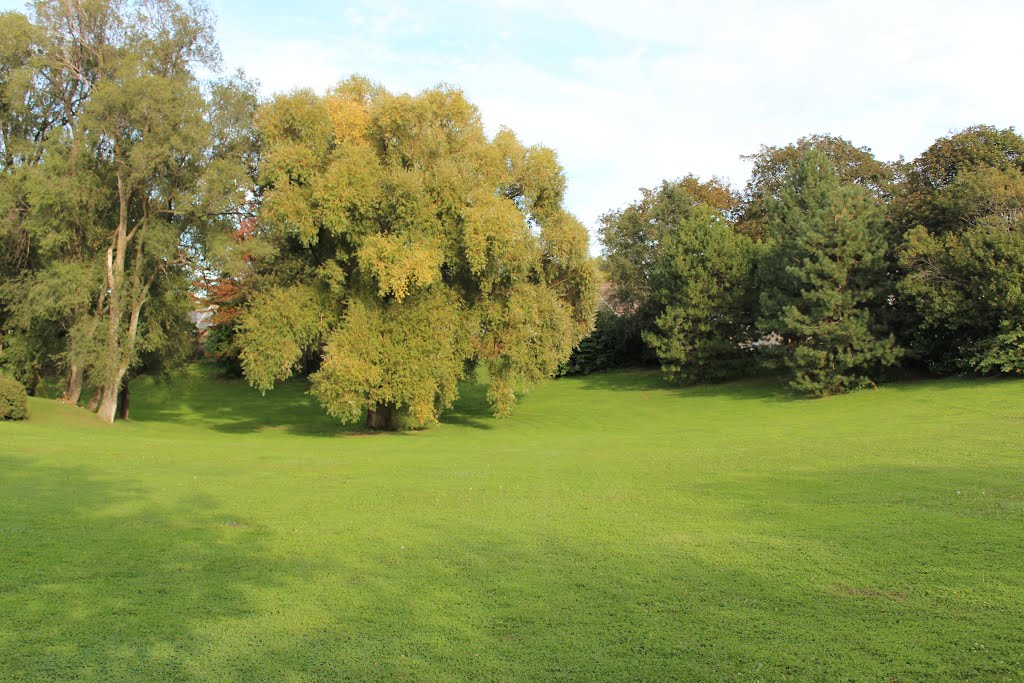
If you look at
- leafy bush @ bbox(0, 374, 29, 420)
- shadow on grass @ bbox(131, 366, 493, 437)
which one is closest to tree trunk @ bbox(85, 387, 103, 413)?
shadow on grass @ bbox(131, 366, 493, 437)

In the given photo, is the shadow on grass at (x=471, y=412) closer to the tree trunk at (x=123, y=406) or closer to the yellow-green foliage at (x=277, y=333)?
the yellow-green foliage at (x=277, y=333)

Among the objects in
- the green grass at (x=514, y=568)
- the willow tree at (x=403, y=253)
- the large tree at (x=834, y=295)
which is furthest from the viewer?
the large tree at (x=834, y=295)

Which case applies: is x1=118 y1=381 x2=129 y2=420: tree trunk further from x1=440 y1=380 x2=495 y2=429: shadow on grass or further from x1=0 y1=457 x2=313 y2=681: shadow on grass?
x1=0 y1=457 x2=313 y2=681: shadow on grass

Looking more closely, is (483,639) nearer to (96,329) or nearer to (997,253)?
(96,329)

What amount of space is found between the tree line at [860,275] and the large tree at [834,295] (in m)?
0.07

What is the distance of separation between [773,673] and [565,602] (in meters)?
2.04

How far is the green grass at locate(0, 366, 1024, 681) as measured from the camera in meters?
5.54

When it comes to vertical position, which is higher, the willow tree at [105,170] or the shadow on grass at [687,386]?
the willow tree at [105,170]

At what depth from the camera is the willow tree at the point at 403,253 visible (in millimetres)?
27250

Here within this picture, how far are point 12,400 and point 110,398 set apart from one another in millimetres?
4729

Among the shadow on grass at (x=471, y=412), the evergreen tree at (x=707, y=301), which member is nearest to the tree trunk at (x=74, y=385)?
the shadow on grass at (x=471, y=412)

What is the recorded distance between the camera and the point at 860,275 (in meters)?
38.4

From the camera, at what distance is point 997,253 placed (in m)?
33.4

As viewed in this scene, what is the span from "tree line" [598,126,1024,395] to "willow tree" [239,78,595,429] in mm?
14787
